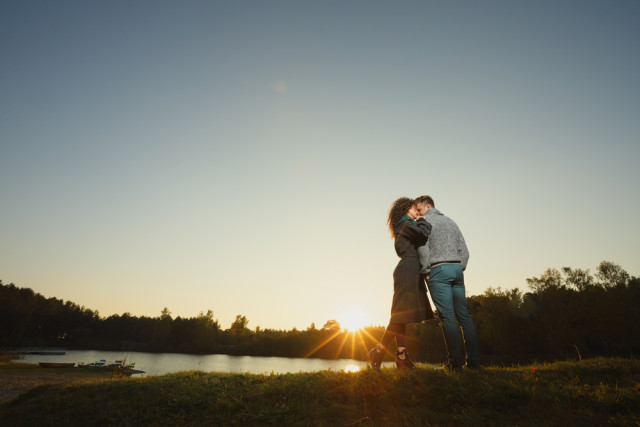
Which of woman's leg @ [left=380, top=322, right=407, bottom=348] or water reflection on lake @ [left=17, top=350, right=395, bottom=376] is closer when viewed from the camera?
woman's leg @ [left=380, top=322, right=407, bottom=348]

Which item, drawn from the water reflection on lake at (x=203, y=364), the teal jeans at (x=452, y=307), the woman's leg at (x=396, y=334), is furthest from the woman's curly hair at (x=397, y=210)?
the water reflection on lake at (x=203, y=364)

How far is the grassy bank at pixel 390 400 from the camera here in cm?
353

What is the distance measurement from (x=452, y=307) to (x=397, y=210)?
2003mm

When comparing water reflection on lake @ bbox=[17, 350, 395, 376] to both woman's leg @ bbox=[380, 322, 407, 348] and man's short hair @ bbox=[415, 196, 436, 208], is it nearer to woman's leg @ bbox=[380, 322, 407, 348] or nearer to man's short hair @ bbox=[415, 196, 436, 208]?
woman's leg @ bbox=[380, 322, 407, 348]

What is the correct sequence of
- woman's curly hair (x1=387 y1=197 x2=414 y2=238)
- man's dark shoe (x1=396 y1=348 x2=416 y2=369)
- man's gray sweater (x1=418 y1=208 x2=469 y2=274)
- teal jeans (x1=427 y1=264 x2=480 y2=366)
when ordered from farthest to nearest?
1. woman's curly hair (x1=387 y1=197 x2=414 y2=238)
2. man's dark shoe (x1=396 y1=348 x2=416 y2=369)
3. man's gray sweater (x1=418 y1=208 x2=469 y2=274)
4. teal jeans (x1=427 y1=264 x2=480 y2=366)

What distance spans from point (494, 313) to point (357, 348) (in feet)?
225

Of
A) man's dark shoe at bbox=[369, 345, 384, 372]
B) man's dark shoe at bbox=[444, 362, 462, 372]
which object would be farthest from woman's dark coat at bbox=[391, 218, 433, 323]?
man's dark shoe at bbox=[444, 362, 462, 372]

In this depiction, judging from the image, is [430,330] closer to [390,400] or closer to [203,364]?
[203,364]

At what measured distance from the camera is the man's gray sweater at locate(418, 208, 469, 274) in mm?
5332

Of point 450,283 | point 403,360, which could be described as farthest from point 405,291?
point 403,360

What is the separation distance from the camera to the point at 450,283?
5.31 metres

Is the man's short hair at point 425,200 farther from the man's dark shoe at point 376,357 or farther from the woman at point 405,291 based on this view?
the man's dark shoe at point 376,357

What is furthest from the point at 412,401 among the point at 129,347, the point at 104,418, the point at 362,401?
the point at 129,347

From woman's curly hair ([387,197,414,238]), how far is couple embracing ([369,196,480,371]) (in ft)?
0.49
